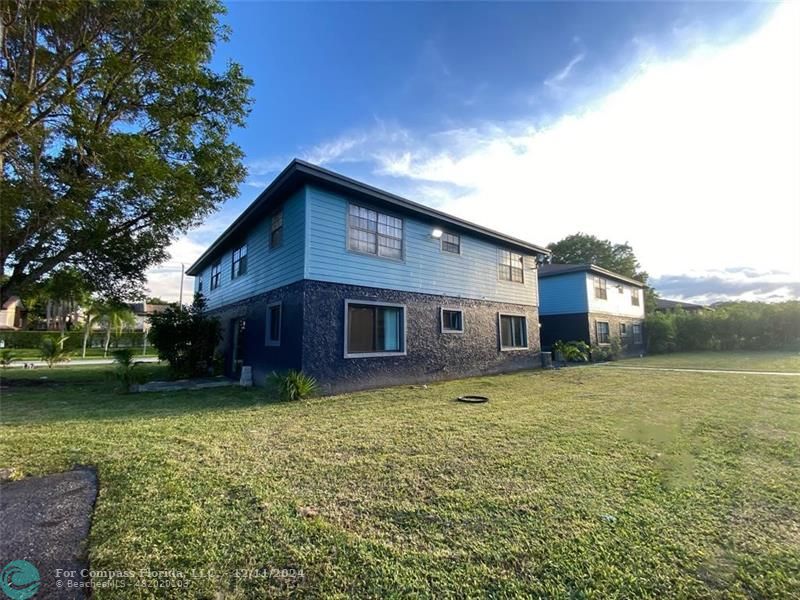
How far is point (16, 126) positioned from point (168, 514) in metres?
5.66

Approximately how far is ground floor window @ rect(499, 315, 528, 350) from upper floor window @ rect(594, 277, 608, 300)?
7535 millimetres

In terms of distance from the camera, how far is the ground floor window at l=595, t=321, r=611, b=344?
1867 centimetres

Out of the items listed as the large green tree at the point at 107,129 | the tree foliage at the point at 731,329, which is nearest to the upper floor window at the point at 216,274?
the large green tree at the point at 107,129

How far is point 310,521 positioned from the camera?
8.64 ft

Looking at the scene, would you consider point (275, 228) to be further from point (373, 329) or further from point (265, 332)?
point (373, 329)

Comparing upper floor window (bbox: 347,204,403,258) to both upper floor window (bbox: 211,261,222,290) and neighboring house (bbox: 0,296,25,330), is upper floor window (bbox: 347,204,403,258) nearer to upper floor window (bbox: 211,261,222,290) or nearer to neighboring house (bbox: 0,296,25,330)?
upper floor window (bbox: 211,261,222,290)

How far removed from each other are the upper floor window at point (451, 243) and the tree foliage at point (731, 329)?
19.1 meters

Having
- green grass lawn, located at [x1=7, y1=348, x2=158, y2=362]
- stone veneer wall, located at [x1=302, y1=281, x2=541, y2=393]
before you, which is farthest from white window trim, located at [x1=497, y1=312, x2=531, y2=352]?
green grass lawn, located at [x1=7, y1=348, x2=158, y2=362]

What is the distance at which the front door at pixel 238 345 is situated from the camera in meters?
11.5

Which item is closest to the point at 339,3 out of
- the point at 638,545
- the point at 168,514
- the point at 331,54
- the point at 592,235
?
the point at 331,54

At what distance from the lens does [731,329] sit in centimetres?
2291

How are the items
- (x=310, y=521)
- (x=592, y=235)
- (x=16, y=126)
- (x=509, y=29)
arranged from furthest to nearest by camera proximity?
1. (x=592, y=235)
2. (x=509, y=29)
3. (x=16, y=126)
4. (x=310, y=521)

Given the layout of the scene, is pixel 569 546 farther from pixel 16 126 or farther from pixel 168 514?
pixel 16 126

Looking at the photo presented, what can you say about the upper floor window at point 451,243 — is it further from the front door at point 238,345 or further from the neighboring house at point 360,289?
the front door at point 238,345
